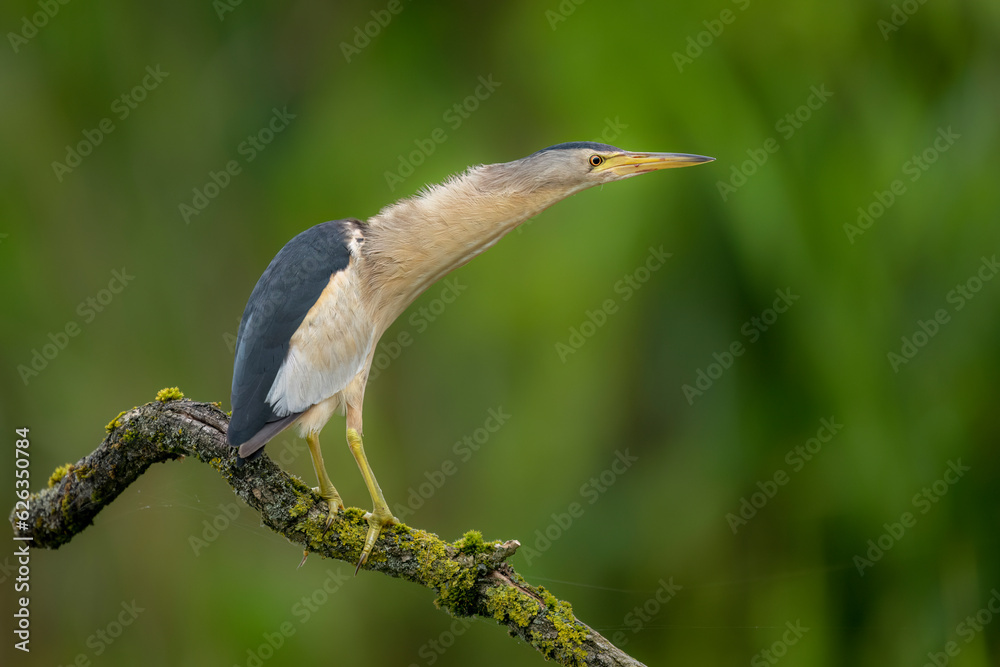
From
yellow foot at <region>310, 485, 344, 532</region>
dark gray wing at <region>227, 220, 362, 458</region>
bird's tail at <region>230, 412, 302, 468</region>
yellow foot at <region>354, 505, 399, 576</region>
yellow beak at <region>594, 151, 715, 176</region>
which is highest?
yellow beak at <region>594, 151, 715, 176</region>

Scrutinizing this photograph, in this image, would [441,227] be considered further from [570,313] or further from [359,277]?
[570,313]

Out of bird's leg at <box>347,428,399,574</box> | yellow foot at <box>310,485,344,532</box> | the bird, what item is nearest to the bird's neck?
the bird

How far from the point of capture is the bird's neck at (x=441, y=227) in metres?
1.92

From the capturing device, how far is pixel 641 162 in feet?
6.54

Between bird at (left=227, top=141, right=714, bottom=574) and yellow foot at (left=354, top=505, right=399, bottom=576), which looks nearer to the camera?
yellow foot at (left=354, top=505, right=399, bottom=576)

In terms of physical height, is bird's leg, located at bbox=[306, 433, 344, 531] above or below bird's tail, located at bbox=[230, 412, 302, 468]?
below

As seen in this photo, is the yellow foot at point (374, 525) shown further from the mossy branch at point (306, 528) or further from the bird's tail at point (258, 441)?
the bird's tail at point (258, 441)

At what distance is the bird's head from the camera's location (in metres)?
1.94

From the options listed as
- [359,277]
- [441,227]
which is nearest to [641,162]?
[441,227]

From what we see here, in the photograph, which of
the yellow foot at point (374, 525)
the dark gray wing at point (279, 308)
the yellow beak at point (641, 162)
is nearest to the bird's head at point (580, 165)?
the yellow beak at point (641, 162)

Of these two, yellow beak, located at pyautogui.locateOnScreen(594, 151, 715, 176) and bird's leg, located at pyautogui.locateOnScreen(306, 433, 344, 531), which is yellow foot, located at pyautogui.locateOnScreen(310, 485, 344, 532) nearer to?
bird's leg, located at pyautogui.locateOnScreen(306, 433, 344, 531)

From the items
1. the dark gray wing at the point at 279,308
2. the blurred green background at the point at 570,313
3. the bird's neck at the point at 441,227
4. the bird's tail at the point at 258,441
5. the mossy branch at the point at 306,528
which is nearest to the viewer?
the mossy branch at the point at 306,528

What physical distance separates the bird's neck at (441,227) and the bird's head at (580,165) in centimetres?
3

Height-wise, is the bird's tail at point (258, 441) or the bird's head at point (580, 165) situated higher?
the bird's head at point (580, 165)
